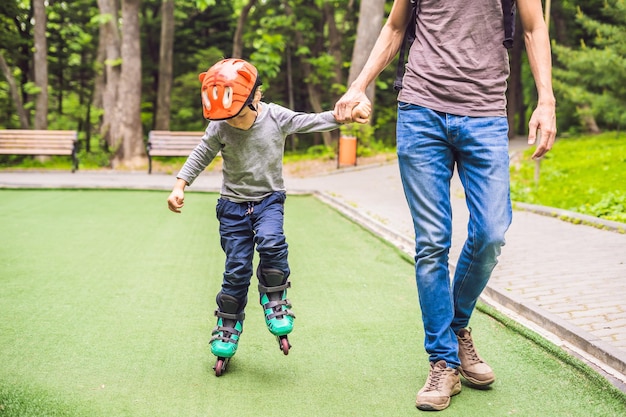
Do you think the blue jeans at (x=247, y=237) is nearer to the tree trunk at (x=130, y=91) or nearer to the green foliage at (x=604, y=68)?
the green foliage at (x=604, y=68)

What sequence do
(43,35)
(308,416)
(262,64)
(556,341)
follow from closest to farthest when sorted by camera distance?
(308,416) < (556,341) < (262,64) < (43,35)

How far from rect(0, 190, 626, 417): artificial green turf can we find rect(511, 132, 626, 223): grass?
3.85 meters

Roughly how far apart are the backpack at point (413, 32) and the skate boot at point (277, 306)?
112 cm

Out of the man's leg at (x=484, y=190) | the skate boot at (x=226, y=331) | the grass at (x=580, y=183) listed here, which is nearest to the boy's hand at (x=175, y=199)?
the skate boot at (x=226, y=331)

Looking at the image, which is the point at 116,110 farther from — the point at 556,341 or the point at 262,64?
the point at 556,341

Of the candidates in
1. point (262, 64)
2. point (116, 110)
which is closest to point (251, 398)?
point (116, 110)

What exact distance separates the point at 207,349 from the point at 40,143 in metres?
15.0

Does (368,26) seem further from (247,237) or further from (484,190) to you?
(484,190)

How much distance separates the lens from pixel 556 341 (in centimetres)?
408

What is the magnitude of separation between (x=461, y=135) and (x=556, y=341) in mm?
1612

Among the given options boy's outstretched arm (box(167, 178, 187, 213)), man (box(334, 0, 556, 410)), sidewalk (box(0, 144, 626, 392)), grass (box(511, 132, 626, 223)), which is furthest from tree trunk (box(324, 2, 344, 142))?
man (box(334, 0, 556, 410))

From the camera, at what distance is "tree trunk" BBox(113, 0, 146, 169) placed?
702 inches

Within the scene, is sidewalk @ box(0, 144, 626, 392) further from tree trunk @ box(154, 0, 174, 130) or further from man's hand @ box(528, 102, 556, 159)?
tree trunk @ box(154, 0, 174, 130)

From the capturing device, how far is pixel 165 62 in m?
23.7
